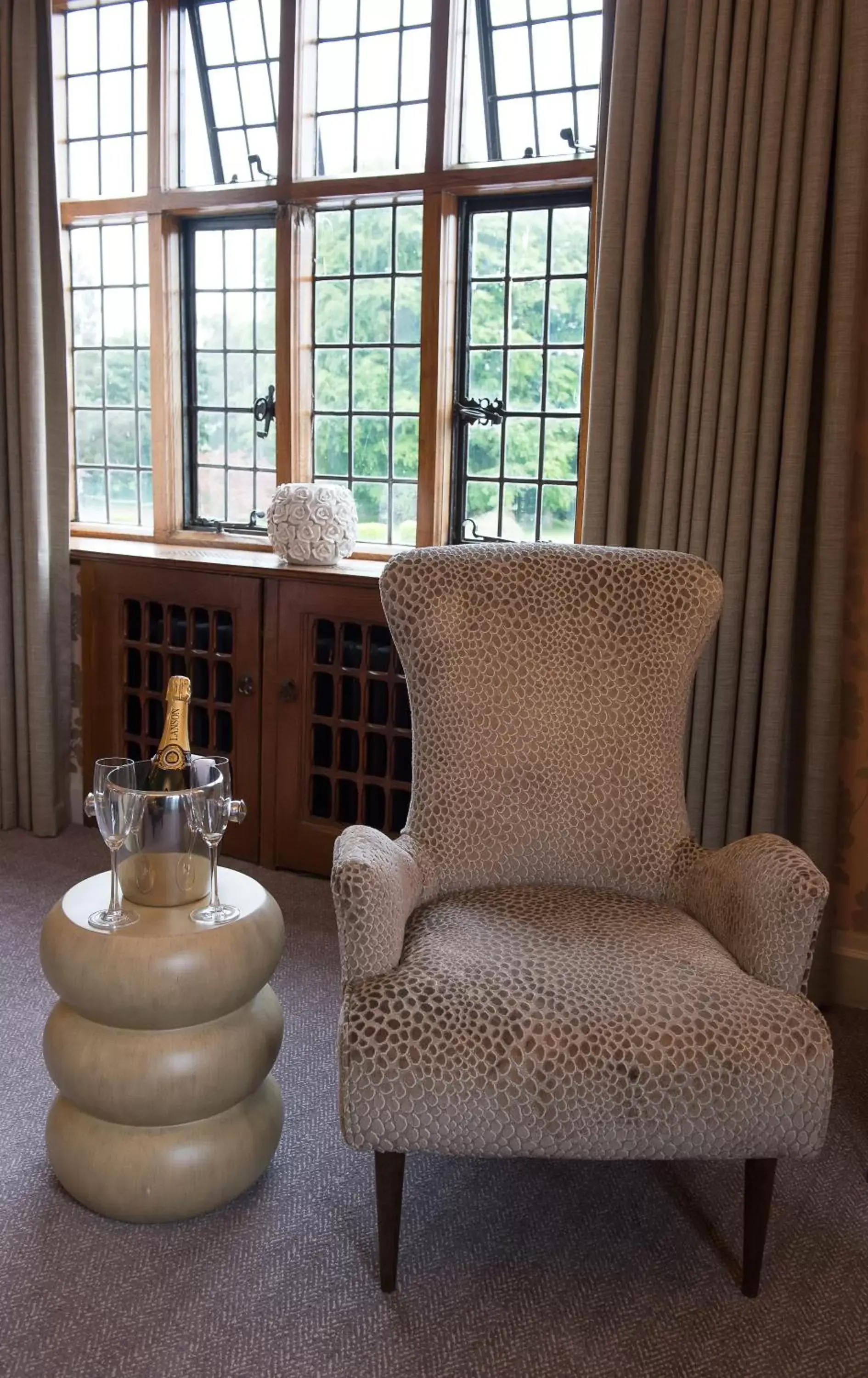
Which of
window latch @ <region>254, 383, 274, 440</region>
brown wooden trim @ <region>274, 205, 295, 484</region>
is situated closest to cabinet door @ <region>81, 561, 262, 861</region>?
brown wooden trim @ <region>274, 205, 295, 484</region>

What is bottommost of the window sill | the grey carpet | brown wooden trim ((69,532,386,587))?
the grey carpet

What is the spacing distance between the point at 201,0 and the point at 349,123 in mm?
623

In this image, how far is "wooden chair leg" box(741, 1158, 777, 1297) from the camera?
60.7 inches

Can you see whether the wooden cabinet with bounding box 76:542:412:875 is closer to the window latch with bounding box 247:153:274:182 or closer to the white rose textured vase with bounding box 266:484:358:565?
the white rose textured vase with bounding box 266:484:358:565

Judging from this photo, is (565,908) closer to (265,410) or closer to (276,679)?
(276,679)

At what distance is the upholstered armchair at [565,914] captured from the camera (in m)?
1.46

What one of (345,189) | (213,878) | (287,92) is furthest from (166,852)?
(287,92)

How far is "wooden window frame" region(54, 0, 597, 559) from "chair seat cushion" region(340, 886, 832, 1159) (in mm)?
1569

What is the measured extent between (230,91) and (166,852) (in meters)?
2.54

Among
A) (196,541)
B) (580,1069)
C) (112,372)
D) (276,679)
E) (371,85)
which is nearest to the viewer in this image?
(580,1069)

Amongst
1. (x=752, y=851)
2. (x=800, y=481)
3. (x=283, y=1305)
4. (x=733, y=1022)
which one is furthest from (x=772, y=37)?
(x=283, y=1305)

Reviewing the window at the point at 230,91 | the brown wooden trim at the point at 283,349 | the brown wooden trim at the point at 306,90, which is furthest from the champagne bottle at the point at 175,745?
the window at the point at 230,91

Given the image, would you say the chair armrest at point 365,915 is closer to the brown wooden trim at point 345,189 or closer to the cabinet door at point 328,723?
the cabinet door at point 328,723

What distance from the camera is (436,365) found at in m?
3.02
